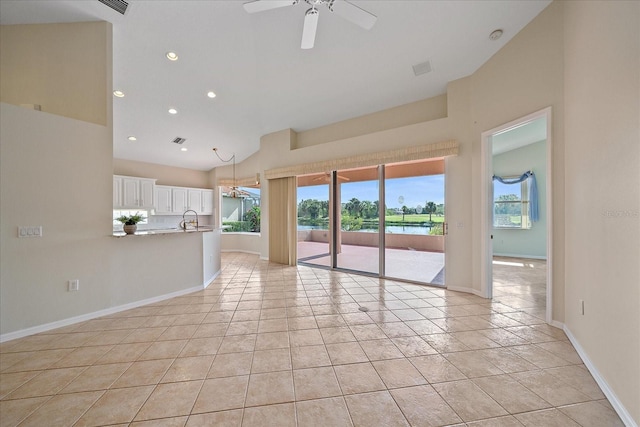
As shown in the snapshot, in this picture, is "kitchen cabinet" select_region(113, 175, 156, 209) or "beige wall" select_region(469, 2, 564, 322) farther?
"kitchen cabinet" select_region(113, 175, 156, 209)

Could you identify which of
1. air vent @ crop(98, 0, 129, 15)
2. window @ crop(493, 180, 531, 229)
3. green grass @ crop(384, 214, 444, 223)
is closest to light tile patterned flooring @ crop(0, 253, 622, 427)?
green grass @ crop(384, 214, 444, 223)

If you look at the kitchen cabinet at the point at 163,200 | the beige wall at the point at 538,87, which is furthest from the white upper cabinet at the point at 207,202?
the beige wall at the point at 538,87

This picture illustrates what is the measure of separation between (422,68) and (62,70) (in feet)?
16.1

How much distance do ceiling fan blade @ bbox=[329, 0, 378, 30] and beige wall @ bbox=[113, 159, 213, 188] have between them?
7187 millimetres

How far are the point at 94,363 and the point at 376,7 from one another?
448 cm

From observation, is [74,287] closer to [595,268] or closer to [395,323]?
[395,323]

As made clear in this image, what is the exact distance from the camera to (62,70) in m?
3.08

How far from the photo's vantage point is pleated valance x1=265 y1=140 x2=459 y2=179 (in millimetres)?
3838

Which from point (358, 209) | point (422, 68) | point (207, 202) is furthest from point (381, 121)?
point (207, 202)

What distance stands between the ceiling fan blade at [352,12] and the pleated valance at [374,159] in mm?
2199

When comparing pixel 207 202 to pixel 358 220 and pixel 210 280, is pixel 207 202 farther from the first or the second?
pixel 358 220

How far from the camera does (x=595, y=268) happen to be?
1957mm

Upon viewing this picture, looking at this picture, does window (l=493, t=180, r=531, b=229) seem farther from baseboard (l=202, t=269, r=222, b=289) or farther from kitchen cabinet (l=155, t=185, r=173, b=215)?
kitchen cabinet (l=155, t=185, r=173, b=215)

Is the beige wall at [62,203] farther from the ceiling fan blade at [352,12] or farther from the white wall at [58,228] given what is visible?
the ceiling fan blade at [352,12]
